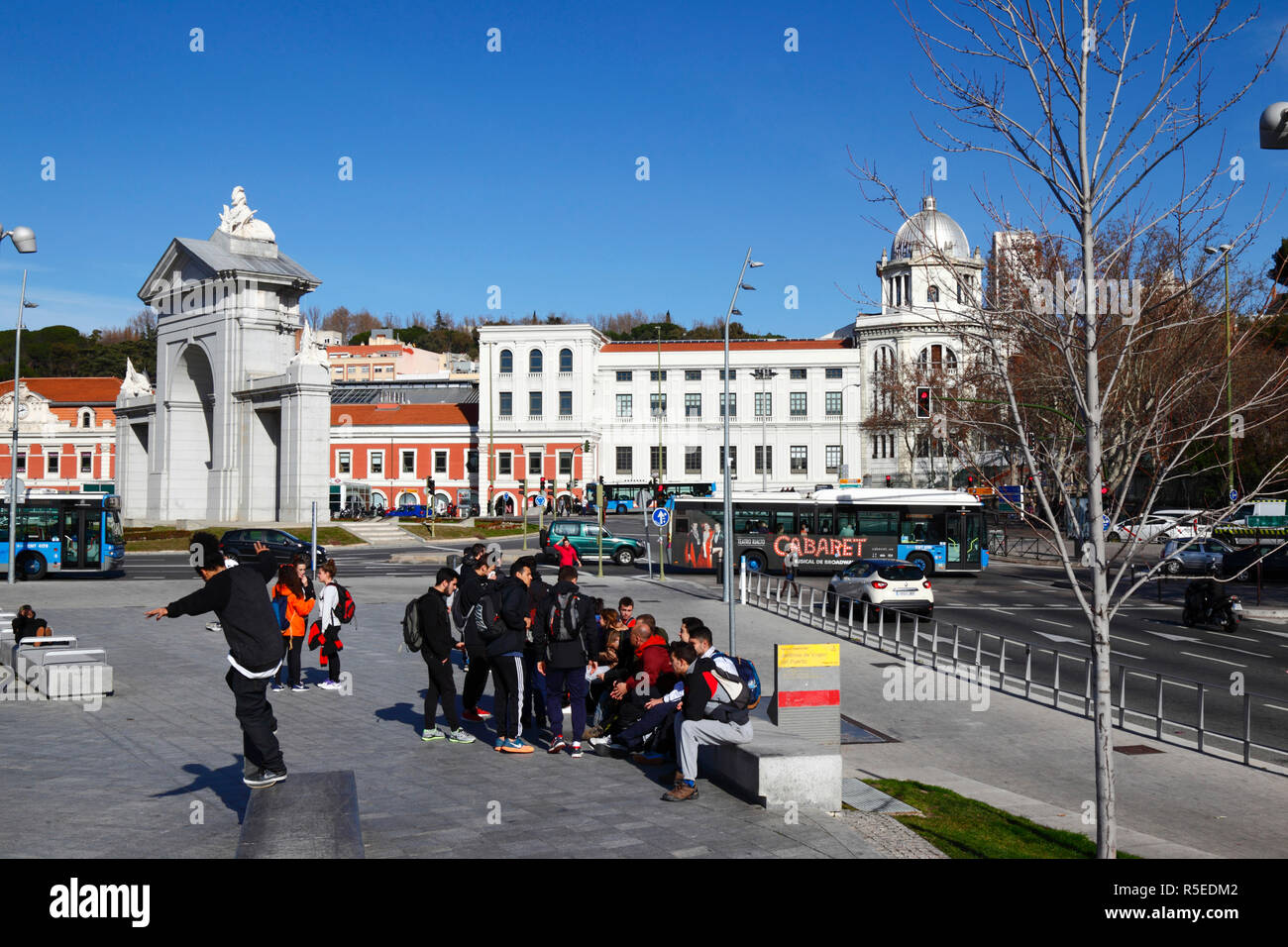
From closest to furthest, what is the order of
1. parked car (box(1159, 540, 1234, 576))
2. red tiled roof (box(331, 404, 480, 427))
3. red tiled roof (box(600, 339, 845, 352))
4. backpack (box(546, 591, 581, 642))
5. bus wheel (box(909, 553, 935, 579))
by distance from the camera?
backpack (box(546, 591, 581, 642)) < bus wheel (box(909, 553, 935, 579)) < parked car (box(1159, 540, 1234, 576)) < red tiled roof (box(331, 404, 480, 427)) < red tiled roof (box(600, 339, 845, 352))

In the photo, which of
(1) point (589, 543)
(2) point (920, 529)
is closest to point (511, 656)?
(2) point (920, 529)

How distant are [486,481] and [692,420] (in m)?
17.5

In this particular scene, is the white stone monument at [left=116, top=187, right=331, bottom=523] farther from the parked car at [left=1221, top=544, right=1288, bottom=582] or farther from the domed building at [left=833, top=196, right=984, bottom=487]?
the parked car at [left=1221, top=544, right=1288, bottom=582]

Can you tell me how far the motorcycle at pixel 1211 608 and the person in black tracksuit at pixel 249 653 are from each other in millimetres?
22229

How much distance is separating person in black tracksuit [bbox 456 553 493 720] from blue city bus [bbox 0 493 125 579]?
2755 centimetres

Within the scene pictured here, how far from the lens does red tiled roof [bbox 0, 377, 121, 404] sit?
9806 centimetres

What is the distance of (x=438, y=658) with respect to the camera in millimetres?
10695

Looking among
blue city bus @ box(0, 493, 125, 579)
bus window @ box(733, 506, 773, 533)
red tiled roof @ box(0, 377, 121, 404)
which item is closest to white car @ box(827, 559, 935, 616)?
bus window @ box(733, 506, 773, 533)

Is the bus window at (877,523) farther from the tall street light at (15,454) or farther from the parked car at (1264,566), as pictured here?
the tall street light at (15,454)

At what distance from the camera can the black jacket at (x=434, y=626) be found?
10648 millimetres

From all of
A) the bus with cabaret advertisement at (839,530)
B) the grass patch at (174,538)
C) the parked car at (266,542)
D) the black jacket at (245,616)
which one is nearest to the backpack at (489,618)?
the black jacket at (245,616)
